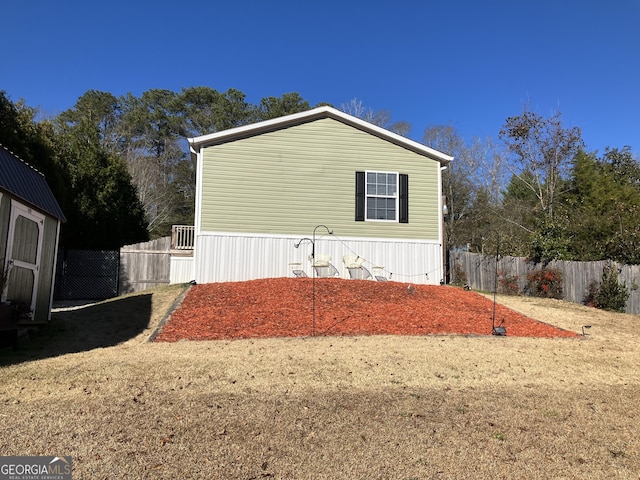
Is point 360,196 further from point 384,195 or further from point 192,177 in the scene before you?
point 192,177

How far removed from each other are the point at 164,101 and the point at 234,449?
34.9 meters

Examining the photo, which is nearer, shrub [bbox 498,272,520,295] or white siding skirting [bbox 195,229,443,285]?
white siding skirting [bbox 195,229,443,285]

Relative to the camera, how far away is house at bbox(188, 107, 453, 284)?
44.3ft

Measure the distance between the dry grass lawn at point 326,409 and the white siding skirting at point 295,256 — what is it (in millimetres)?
5668

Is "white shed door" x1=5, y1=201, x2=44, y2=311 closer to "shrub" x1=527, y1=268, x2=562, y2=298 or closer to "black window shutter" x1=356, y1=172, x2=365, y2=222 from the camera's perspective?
"black window shutter" x1=356, y1=172, x2=365, y2=222

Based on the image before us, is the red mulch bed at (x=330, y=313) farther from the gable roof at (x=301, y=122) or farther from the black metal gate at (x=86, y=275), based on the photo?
the black metal gate at (x=86, y=275)

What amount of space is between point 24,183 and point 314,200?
793 centimetres

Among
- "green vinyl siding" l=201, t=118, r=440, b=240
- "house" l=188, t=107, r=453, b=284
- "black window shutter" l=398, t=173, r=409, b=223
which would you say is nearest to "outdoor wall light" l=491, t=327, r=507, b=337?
"house" l=188, t=107, r=453, b=284

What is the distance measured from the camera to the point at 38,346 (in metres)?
7.61

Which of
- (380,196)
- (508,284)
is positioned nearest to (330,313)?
(380,196)

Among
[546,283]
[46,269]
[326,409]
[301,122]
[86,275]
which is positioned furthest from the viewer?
[86,275]

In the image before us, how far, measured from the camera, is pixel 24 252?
8.05 meters

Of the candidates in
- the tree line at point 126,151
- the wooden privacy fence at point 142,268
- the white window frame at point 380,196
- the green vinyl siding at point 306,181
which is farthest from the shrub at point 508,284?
the tree line at point 126,151

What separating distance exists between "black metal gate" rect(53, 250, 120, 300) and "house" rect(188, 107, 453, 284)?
5073mm
